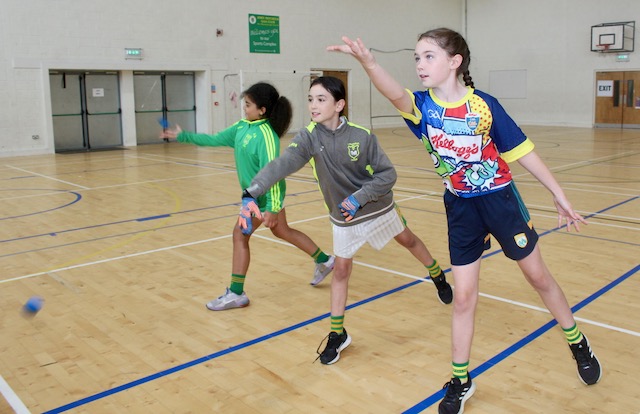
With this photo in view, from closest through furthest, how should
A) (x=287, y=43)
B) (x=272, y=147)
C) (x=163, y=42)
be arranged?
(x=272, y=147)
(x=163, y=42)
(x=287, y=43)

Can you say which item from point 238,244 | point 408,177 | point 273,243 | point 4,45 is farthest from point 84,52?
point 238,244

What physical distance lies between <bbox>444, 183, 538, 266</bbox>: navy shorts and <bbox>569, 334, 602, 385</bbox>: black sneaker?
655 millimetres

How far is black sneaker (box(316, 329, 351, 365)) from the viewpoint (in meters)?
3.36

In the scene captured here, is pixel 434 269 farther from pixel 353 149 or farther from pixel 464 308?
pixel 464 308

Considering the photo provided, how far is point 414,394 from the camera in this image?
299 cm

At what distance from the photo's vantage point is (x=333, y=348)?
3.38m

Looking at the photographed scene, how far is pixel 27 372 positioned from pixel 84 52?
15.2 metres

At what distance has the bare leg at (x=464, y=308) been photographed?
2.78 m

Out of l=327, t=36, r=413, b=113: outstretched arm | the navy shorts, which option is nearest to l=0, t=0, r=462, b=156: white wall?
l=327, t=36, r=413, b=113: outstretched arm

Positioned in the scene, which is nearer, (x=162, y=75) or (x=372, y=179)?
(x=372, y=179)

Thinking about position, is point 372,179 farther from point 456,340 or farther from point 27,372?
point 27,372

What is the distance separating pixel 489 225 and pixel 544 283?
1.43ft

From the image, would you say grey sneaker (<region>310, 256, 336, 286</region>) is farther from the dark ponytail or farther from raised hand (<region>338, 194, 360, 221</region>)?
raised hand (<region>338, 194, 360, 221</region>)

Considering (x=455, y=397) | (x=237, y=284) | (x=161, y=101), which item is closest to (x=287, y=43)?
(x=161, y=101)
